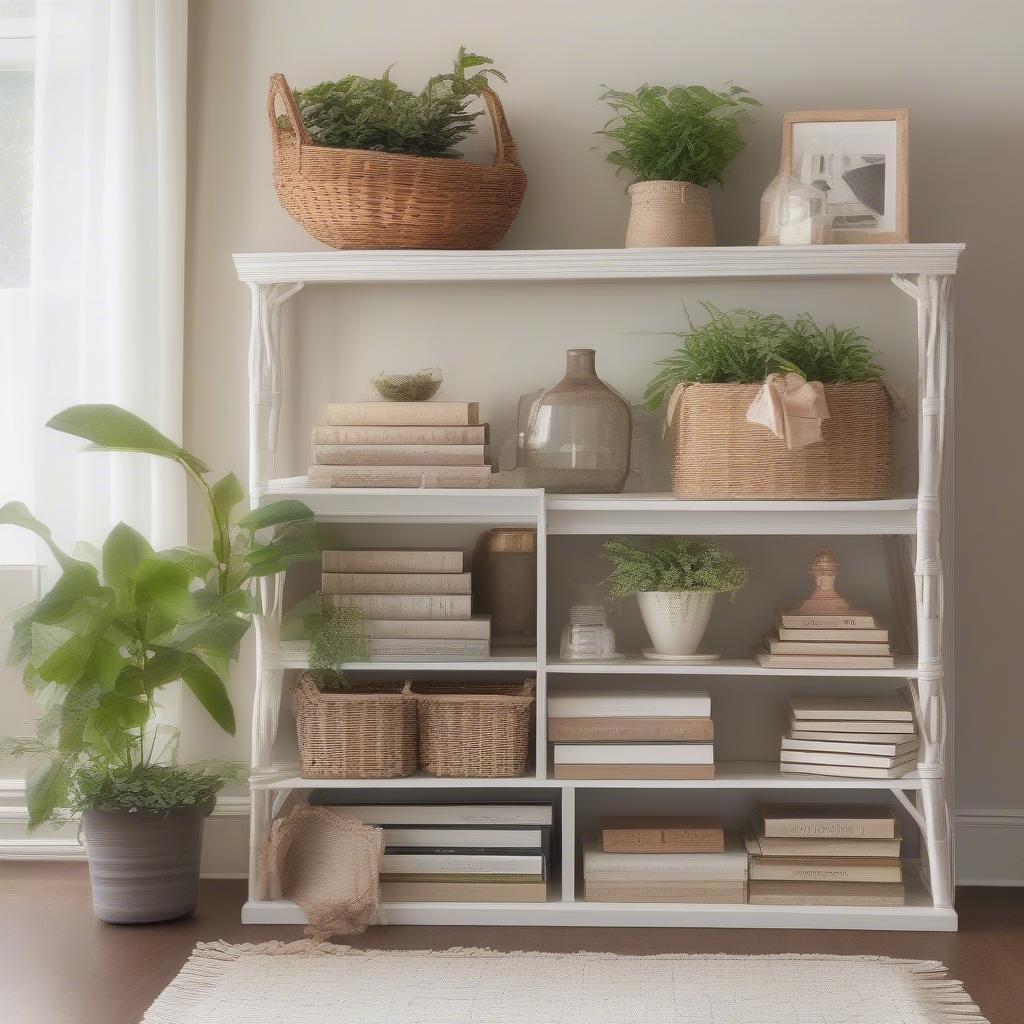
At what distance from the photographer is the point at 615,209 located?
287 centimetres

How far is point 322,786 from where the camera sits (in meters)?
2.57

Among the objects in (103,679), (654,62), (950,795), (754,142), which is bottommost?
(950,795)

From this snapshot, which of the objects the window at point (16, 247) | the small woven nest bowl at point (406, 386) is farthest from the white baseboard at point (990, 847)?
the window at point (16, 247)

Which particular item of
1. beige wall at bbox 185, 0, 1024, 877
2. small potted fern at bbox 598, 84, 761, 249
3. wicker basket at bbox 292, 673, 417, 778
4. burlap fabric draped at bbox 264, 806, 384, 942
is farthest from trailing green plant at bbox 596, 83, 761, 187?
burlap fabric draped at bbox 264, 806, 384, 942

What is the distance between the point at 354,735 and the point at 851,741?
104 cm

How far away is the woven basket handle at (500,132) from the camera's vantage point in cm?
271

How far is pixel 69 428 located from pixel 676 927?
5.22ft

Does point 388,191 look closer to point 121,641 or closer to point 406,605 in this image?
point 406,605

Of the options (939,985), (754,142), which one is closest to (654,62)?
(754,142)

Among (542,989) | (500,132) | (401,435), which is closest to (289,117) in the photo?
(500,132)

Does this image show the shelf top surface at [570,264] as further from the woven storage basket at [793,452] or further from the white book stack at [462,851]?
the white book stack at [462,851]

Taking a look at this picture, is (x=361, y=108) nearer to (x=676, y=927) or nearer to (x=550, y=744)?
(x=550, y=744)

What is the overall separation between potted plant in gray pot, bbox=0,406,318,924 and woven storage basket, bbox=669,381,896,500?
0.84 meters

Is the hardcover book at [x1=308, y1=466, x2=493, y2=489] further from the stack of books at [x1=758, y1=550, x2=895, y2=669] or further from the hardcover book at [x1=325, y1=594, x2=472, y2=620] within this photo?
the stack of books at [x1=758, y1=550, x2=895, y2=669]
